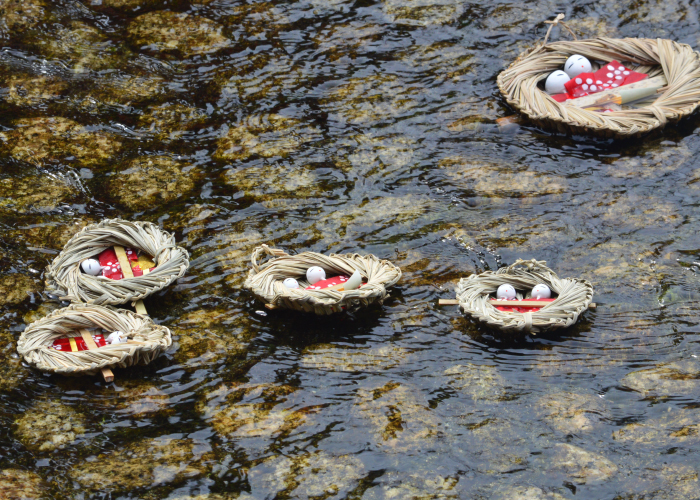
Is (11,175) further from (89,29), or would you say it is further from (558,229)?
(558,229)

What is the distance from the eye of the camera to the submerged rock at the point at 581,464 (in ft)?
13.2

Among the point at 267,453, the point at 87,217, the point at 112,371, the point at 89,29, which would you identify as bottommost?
the point at 267,453

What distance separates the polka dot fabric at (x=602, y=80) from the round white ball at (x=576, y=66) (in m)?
0.10

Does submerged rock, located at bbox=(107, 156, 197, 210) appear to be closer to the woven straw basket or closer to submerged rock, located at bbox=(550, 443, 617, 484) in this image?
the woven straw basket

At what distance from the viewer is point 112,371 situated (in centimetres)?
461

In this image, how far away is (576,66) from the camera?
6.48 meters

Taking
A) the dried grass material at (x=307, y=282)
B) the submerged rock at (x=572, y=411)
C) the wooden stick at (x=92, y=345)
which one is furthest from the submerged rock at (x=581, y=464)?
the wooden stick at (x=92, y=345)

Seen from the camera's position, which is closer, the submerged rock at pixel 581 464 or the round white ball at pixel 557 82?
the submerged rock at pixel 581 464

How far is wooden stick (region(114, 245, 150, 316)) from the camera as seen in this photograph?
16.3 ft

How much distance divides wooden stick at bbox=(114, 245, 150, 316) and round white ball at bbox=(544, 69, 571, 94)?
130 inches

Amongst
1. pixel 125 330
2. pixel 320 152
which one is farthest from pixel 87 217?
pixel 320 152

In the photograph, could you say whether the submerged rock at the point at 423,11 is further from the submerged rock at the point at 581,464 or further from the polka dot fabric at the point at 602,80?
the submerged rock at the point at 581,464

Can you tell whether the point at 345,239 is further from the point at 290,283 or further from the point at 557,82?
the point at 557,82

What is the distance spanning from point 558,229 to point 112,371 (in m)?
2.91
